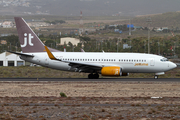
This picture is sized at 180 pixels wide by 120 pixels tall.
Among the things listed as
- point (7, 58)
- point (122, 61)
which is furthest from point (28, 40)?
point (7, 58)

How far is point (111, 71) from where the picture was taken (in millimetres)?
35375

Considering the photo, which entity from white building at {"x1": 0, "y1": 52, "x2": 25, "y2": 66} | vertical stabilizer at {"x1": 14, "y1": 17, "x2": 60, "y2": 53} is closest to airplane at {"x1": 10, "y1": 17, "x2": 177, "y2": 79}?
vertical stabilizer at {"x1": 14, "y1": 17, "x2": 60, "y2": 53}

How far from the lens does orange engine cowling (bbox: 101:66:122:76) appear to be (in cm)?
3525

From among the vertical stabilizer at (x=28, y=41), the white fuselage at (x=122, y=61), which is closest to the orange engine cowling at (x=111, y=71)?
the white fuselage at (x=122, y=61)

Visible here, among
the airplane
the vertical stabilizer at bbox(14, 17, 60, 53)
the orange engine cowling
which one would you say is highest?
the vertical stabilizer at bbox(14, 17, 60, 53)

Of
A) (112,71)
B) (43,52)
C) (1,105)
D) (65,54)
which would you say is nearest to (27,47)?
(43,52)

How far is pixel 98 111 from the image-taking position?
15664 mm

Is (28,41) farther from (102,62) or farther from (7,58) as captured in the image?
(7,58)

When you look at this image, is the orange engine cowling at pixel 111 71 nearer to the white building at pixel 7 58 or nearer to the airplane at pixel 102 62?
the airplane at pixel 102 62

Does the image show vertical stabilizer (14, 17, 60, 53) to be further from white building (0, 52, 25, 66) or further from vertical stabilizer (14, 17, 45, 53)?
white building (0, 52, 25, 66)

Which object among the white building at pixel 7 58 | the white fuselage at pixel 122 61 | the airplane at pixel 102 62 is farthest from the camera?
the white building at pixel 7 58

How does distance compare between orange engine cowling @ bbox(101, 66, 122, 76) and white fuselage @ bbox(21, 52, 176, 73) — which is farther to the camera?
white fuselage @ bbox(21, 52, 176, 73)

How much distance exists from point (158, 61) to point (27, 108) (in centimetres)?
2380

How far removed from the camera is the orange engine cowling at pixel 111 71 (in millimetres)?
35250
